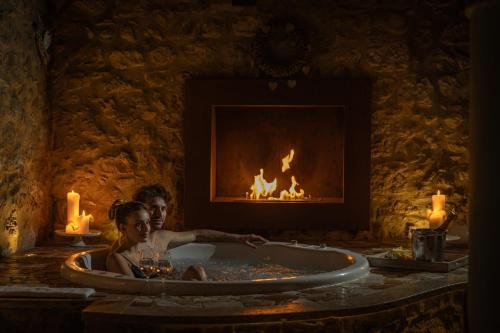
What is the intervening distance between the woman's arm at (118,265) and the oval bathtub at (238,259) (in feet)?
0.25

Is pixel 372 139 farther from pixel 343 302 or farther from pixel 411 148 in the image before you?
pixel 343 302

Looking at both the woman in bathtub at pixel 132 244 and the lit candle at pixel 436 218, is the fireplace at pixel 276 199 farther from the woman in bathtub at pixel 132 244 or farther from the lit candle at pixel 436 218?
the woman in bathtub at pixel 132 244

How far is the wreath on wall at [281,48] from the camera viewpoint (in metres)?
5.21

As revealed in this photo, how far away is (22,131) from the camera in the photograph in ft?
15.6

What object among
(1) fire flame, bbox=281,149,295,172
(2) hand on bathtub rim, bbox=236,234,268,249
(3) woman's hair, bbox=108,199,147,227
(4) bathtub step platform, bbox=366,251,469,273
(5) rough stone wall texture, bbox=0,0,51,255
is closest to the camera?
(3) woman's hair, bbox=108,199,147,227

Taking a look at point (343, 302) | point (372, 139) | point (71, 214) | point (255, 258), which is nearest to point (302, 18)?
point (372, 139)

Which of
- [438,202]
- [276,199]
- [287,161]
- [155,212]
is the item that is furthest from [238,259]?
[438,202]

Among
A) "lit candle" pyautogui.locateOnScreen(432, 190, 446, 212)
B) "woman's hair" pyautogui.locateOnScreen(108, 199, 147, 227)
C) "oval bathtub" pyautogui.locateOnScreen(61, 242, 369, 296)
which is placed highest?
"lit candle" pyautogui.locateOnScreen(432, 190, 446, 212)

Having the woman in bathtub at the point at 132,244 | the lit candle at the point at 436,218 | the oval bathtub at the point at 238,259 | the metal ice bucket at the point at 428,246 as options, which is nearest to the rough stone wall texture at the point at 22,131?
the oval bathtub at the point at 238,259

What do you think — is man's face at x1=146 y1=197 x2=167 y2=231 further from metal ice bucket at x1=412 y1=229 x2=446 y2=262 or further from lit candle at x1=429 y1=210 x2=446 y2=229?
lit candle at x1=429 y1=210 x2=446 y2=229

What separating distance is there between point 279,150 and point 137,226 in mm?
2328

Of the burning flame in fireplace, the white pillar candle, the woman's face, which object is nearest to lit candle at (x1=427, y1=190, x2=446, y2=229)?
the burning flame in fireplace

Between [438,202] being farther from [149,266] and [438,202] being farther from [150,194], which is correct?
[149,266]

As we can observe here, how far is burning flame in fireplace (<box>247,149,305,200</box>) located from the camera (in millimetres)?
5457
